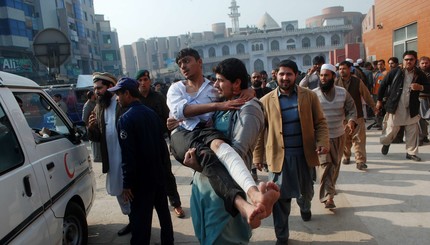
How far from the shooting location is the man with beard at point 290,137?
304cm

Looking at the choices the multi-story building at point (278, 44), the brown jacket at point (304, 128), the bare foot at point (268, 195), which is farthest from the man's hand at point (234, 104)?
the multi-story building at point (278, 44)

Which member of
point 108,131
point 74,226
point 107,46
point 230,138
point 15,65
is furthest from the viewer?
point 107,46

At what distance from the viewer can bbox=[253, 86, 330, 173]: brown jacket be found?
10.1 ft

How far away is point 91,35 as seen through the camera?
161 ft

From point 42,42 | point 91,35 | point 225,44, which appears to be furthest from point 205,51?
point 42,42

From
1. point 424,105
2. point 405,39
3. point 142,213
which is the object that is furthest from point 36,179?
point 405,39

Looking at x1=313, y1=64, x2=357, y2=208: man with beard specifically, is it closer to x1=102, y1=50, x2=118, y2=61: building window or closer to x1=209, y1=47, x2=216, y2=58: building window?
x1=102, y1=50, x2=118, y2=61: building window

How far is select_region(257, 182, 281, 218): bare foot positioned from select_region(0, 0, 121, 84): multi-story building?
16.4m

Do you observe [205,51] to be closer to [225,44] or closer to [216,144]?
[225,44]

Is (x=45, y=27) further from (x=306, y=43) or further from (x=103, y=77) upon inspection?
(x=306, y=43)

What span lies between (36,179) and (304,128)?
7.45ft

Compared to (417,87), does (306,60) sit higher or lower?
higher

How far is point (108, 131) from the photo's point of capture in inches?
130

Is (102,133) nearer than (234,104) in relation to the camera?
No
